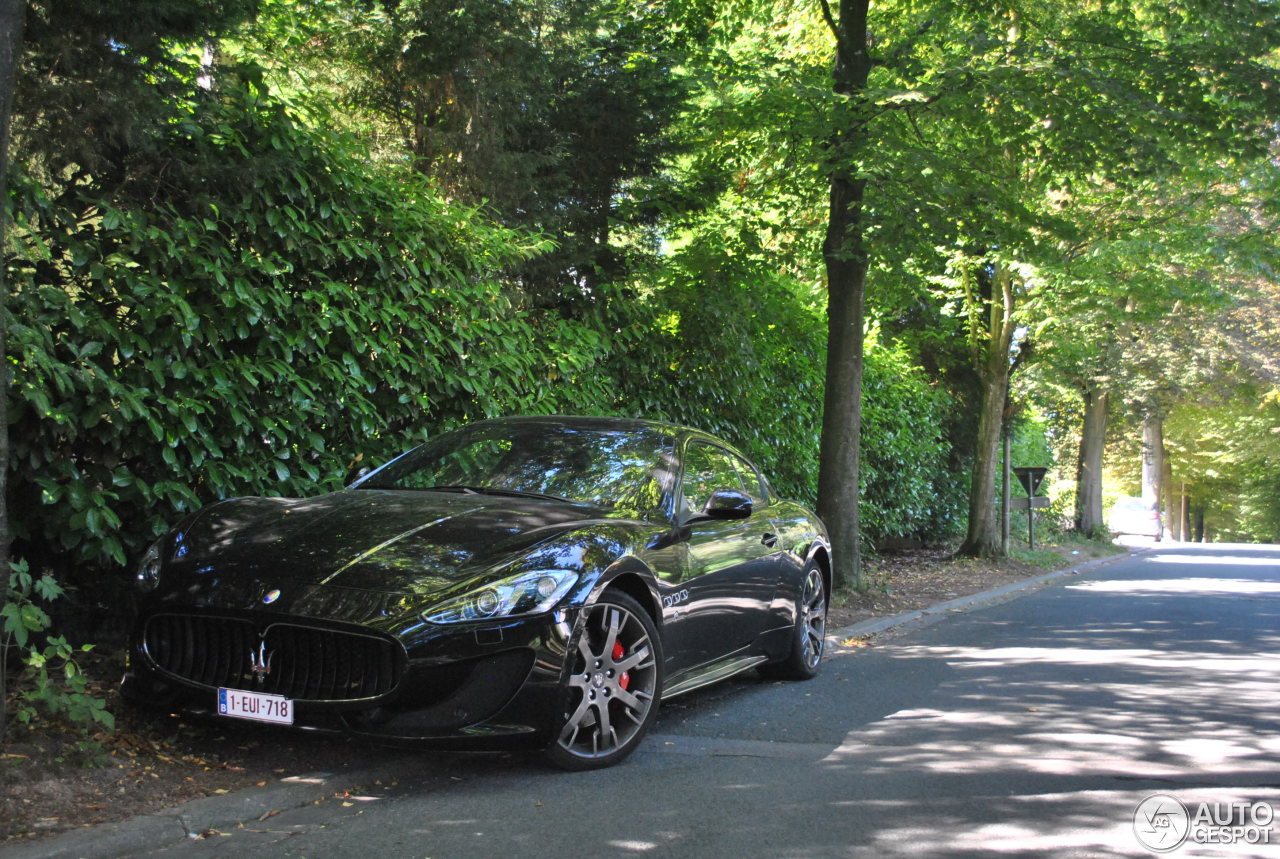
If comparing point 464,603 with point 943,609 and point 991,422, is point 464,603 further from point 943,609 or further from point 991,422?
point 991,422

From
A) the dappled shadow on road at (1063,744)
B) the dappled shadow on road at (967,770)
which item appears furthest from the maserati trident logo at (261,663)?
the dappled shadow on road at (1063,744)

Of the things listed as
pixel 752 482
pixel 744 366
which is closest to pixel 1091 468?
pixel 744 366

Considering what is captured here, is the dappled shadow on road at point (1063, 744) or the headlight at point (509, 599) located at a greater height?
the headlight at point (509, 599)

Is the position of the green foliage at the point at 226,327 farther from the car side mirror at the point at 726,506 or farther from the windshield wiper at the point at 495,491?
the car side mirror at the point at 726,506

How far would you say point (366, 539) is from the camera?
495 centimetres

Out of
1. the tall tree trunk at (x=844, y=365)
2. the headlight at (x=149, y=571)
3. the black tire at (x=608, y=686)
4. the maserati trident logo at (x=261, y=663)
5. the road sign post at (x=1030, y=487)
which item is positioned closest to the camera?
the maserati trident logo at (x=261, y=663)

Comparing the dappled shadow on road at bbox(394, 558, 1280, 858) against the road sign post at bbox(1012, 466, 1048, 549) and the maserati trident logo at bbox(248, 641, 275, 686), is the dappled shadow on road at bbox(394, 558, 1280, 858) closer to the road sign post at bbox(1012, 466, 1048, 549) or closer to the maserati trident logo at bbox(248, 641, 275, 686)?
the maserati trident logo at bbox(248, 641, 275, 686)

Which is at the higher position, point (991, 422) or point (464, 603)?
point (991, 422)

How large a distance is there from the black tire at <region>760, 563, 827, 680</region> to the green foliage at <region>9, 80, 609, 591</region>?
2746 millimetres

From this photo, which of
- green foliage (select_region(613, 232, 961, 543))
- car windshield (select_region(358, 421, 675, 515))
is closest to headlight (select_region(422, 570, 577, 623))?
car windshield (select_region(358, 421, 675, 515))

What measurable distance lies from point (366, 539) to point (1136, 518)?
137 feet

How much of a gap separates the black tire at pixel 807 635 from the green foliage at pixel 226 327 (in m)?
2.75

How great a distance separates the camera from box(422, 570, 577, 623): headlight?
14.7 ft

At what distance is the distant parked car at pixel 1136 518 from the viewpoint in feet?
135
